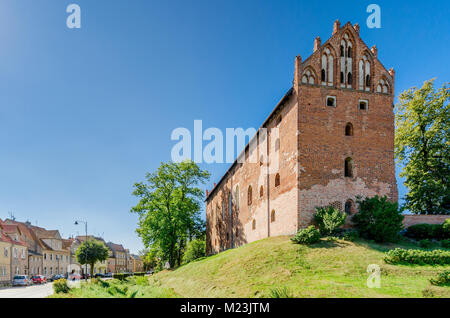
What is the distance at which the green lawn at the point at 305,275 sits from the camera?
11.7 m

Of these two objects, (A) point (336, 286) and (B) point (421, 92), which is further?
(B) point (421, 92)

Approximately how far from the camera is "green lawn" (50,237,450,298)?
11.7 m

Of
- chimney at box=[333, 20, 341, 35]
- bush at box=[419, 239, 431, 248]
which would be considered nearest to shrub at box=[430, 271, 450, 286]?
bush at box=[419, 239, 431, 248]

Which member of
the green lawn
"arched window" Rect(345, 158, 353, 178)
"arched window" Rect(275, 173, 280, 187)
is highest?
"arched window" Rect(345, 158, 353, 178)

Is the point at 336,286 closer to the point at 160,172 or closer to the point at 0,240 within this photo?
the point at 160,172

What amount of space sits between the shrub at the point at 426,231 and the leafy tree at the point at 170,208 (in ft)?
71.2

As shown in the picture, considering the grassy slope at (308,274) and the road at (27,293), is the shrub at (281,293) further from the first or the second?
the road at (27,293)

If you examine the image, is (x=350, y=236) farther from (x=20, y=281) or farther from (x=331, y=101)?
(x=20, y=281)

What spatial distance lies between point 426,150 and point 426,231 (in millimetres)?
11611

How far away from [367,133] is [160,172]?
23.6m

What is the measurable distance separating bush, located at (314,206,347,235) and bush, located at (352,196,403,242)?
48.5 inches

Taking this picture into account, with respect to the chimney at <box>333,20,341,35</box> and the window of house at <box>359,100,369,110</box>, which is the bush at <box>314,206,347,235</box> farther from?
the chimney at <box>333,20,341,35</box>
